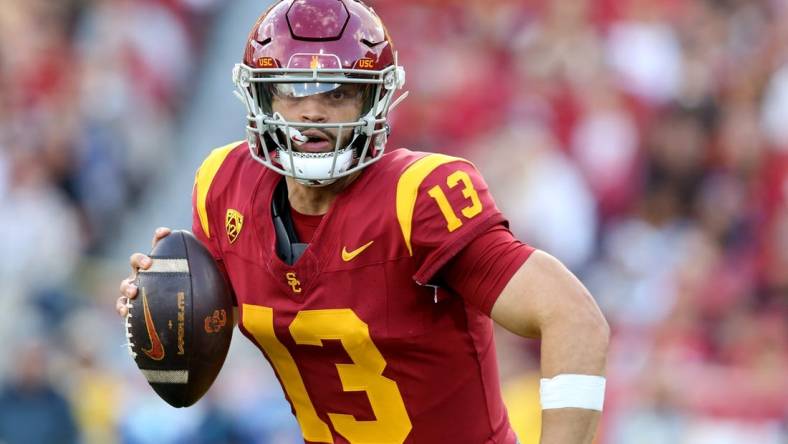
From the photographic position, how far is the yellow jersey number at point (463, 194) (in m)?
3.30

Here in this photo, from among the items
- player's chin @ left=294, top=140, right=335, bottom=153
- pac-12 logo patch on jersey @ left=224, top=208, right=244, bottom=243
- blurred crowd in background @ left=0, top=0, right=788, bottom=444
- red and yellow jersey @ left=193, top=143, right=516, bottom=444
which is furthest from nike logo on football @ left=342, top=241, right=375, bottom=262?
blurred crowd in background @ left=0, top=0, right=788, bottom=444

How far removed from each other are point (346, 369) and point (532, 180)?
13.9 feet

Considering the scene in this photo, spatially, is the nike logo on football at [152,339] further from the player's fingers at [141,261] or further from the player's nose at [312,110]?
the player's nose at [312,110]

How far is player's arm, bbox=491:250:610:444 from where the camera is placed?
3209mm

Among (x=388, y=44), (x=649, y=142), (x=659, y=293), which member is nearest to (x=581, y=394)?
(x=388, y=44)

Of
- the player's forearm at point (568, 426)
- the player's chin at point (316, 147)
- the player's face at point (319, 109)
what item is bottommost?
the player's forearm at point (568, 426)

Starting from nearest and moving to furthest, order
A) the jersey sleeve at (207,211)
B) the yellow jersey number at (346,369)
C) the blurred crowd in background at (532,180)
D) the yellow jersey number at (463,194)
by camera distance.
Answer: the yellow jersey number at (463,194) → the yellow jersey number at (346,369) → the jersey sleeve at (207,211) → the blurred crowd in background at (532,180)

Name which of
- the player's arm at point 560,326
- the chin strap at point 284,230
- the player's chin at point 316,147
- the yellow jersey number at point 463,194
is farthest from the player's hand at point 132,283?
the player's arm at point 560,326

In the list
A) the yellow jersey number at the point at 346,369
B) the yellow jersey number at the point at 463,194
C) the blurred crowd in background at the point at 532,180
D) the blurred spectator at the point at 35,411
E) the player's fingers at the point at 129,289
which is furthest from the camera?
the blurred spectator at the point at 35,411

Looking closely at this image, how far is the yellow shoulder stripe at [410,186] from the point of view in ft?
11.0

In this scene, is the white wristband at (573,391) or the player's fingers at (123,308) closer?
the white wristband at (573,391)

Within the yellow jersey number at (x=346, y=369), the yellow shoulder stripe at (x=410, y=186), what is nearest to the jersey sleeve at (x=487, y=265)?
the yellow shoulder stripe at (x=410, y=186)

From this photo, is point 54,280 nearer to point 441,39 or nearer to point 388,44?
point 441,39

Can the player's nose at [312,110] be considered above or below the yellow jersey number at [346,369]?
above
